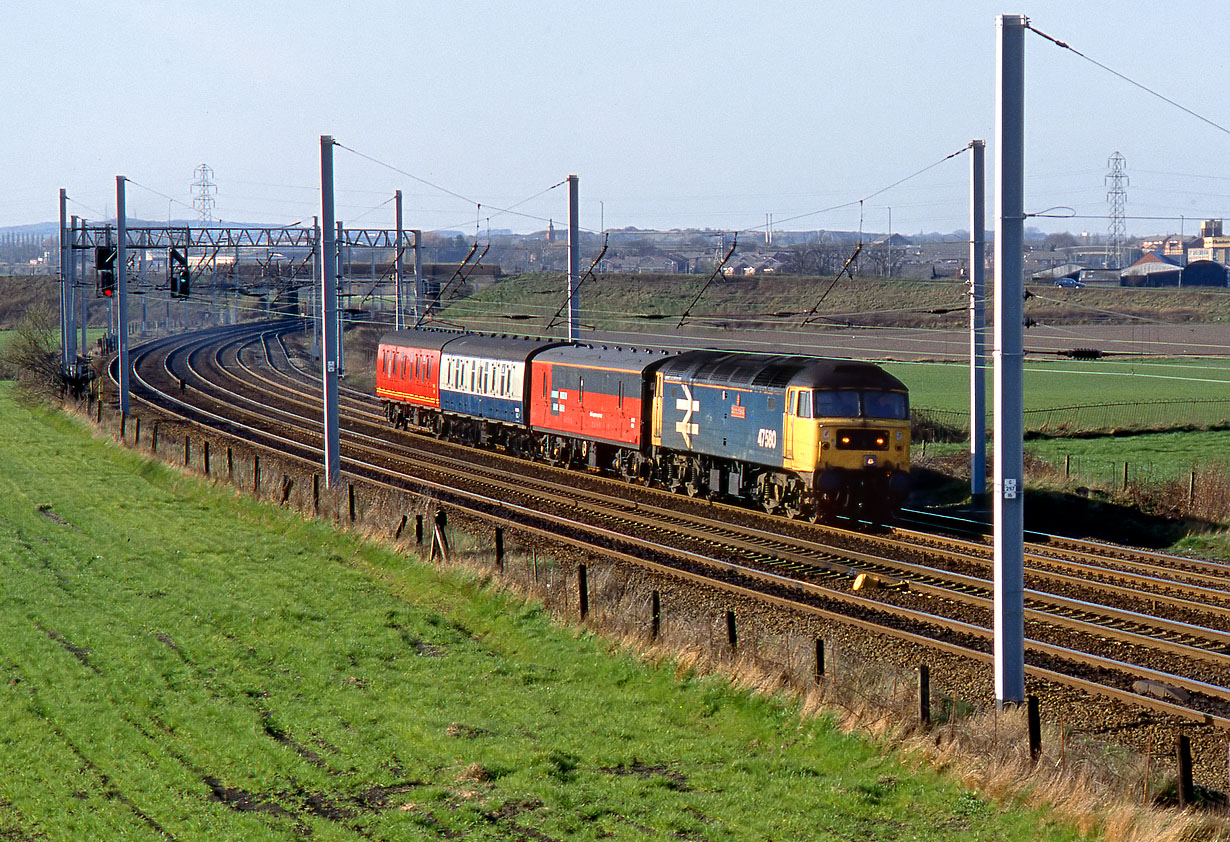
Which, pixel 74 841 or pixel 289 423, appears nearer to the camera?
pixel 74 841

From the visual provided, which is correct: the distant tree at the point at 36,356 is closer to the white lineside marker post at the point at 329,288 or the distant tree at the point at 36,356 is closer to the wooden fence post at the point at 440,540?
the white lineside marker post at the point at 329,288

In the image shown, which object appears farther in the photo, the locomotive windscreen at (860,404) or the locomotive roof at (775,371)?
the locomotive roof at (775,371)

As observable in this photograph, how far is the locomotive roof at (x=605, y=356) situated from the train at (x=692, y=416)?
4 cm

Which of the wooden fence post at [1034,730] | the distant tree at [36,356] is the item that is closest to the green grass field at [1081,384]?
the wooden fence post at [1034,730]

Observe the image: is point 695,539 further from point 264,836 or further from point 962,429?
point 962,429

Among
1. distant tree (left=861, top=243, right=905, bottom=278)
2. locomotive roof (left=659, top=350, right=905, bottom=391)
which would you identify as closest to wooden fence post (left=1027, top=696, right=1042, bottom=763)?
locomotive roof (left=659, top=350, right=905, bottom=391)

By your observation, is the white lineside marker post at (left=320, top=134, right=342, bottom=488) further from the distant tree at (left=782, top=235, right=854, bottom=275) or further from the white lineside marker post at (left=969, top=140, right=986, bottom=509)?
the distant tree at (left=782, top=235, right=854, bottom=275)

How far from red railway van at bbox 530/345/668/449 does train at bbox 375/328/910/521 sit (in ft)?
0.13

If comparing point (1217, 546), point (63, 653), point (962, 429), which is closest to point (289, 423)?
point (962, 429)

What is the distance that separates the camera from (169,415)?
51562 mm

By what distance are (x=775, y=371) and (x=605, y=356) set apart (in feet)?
25.8

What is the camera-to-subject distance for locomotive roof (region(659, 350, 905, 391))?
89.8ft

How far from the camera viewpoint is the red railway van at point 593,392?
33.9m

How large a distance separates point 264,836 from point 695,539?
47.3 feet
